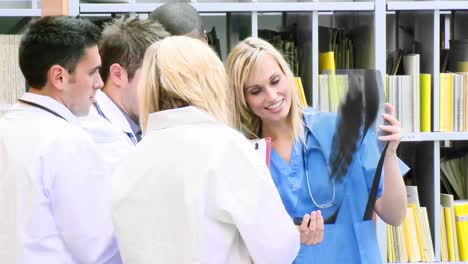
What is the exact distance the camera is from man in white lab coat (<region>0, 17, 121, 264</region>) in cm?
205

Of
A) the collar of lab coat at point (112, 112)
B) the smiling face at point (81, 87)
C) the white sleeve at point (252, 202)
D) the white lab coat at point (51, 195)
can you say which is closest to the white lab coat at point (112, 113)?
the collar of lab coat at point (112, 112)

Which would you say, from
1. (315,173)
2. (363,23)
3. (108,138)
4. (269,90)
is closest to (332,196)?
(315,173)

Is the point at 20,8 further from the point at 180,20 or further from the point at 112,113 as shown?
the point at 112,113

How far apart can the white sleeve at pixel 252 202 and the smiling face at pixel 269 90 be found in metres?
0.57

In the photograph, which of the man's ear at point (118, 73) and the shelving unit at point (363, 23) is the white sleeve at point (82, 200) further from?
the shelving unit at point (363, 23)

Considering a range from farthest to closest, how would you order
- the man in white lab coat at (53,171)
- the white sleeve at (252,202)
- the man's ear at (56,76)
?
1. the man's ear at (56,76)
2. the man in white lab coat at (53,171)
3. the white sleeve at (252,202)

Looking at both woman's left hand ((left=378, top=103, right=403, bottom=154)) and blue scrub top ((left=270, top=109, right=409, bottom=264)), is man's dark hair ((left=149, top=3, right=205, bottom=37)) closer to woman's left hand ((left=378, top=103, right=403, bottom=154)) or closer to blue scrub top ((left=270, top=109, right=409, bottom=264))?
blue scrub top ((left=270, top=109, right=409, bottom=264))

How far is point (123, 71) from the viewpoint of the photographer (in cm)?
249

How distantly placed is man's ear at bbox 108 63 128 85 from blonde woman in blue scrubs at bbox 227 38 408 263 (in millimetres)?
301

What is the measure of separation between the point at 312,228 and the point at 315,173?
0.26 meters

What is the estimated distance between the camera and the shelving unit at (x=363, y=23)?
3.16 metres

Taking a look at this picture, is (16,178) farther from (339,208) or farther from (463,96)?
(463,96)

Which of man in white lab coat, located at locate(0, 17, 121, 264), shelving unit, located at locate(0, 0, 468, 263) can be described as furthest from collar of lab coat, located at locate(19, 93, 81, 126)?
shelving unit, located at locate(0, 0, 468, 263)

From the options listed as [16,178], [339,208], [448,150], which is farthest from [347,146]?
[448,150]
